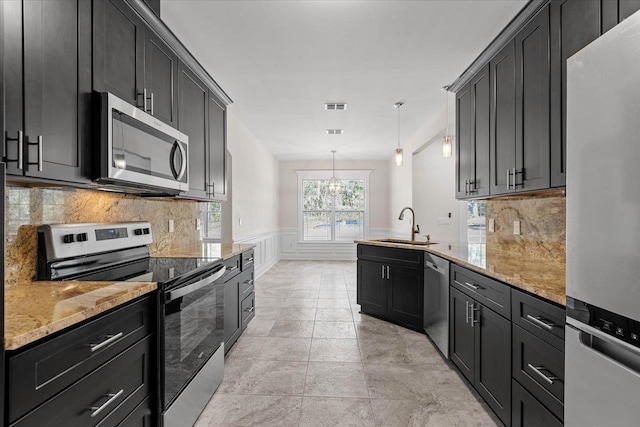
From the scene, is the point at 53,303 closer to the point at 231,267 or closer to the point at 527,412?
the point at 231,267

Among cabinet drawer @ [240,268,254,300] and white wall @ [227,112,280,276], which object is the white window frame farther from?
cabinet drawer @ [240,268,254,300]

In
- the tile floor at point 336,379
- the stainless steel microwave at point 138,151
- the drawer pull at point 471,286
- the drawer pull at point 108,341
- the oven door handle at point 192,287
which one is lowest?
the tile floor at point 336,379

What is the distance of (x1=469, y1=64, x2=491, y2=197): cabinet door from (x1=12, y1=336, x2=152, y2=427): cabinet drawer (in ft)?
8.48

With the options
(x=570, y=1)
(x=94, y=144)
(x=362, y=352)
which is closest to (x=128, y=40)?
(x=94, y=144)

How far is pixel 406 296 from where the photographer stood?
3607 mm

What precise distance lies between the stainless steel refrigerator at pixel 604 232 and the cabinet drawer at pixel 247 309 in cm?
268

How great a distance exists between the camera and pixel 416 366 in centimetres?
277

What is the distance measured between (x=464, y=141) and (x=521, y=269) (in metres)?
1.50

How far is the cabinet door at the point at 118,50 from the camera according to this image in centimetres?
171

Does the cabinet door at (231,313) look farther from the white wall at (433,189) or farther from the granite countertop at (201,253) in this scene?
the white wall at (433,189)

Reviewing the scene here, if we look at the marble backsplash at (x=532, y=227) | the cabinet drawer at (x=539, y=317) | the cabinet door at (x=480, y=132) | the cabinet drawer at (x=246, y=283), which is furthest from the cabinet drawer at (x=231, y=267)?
the marble backsplash at (x=532, y=227)

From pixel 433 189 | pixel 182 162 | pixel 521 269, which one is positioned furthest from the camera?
pixel 433 189

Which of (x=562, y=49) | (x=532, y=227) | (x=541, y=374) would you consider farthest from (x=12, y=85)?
(x=532, y=227)

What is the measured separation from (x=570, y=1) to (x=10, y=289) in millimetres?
3048
